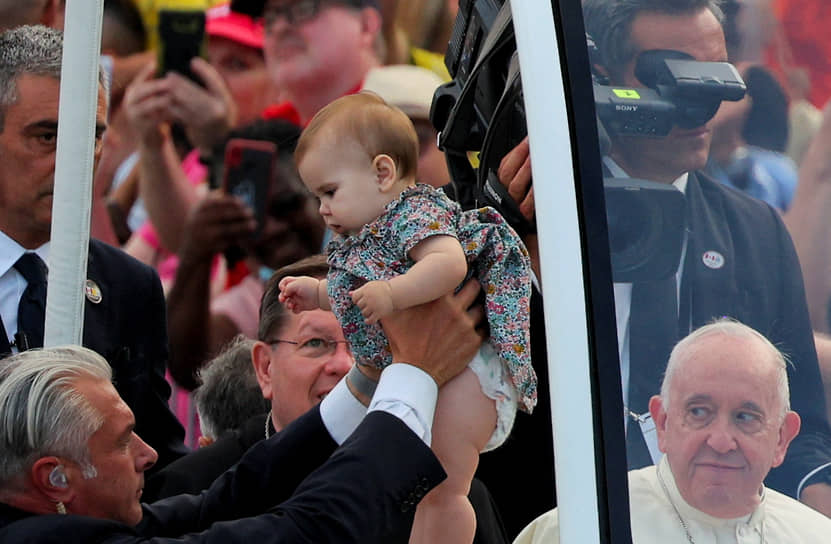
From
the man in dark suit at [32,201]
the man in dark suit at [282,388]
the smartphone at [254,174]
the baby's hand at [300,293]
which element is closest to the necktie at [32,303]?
the man in dark suit at [32,201]

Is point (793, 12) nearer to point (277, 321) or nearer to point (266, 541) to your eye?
point (266, 541)

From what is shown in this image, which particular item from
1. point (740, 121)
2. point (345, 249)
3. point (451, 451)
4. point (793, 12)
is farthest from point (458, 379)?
point (793, 12)

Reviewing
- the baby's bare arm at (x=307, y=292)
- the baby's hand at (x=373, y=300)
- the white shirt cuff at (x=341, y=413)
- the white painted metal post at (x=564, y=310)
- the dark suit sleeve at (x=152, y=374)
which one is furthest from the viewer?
the dark suit sleeve at (x=152, y=374)

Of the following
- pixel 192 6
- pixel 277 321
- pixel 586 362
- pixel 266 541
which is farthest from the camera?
pixel 192 6

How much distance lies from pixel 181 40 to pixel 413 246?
11.1ft

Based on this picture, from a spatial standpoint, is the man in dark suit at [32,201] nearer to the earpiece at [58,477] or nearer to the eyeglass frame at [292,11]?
the earpiece at [58,477]

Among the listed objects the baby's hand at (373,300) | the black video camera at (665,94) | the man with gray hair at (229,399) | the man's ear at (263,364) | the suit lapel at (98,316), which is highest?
the black video camera at (665,94)

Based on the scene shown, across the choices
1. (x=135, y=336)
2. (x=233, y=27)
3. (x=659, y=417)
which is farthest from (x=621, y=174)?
(x=233, y=27)

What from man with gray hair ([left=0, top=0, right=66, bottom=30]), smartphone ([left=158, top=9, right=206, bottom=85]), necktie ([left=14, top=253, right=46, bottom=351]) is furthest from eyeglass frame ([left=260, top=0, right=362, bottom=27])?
necktie ([left=14, top=253, right=46, bottom=351])

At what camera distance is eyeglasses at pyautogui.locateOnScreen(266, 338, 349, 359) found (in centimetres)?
283

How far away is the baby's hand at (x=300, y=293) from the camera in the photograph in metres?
1.93

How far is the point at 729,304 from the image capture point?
1521 millimetres

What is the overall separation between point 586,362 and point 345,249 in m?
0.51

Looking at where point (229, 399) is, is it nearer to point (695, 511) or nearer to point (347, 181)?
point (347, 181)
